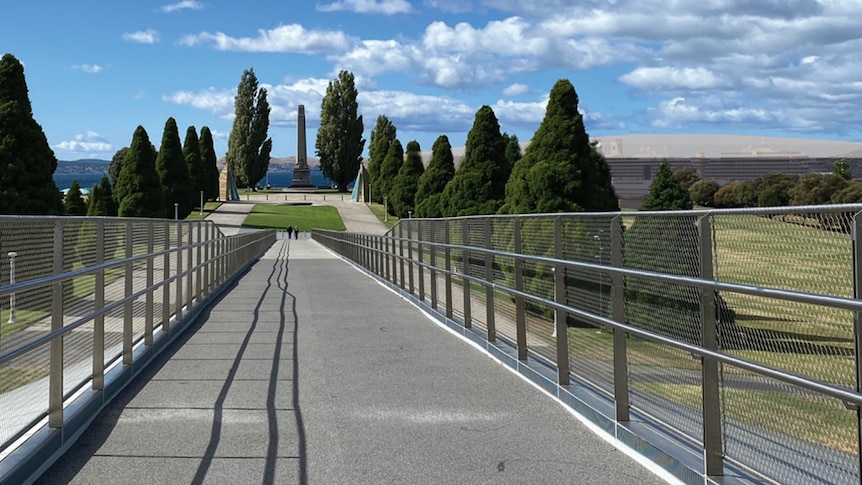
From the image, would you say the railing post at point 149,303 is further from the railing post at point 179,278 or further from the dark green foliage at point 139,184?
the dark green foliage at point 139,184

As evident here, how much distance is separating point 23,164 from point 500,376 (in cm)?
1772

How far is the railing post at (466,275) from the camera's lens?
11.0 m

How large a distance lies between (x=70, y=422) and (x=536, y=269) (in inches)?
158

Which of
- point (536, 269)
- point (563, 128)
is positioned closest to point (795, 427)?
point (536, 269)

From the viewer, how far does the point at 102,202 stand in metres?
52.5

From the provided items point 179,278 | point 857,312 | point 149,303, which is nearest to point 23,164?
point 179,278

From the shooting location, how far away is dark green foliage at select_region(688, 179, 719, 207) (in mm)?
111688

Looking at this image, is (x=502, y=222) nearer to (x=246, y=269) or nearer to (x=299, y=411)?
(x=299, y=411)

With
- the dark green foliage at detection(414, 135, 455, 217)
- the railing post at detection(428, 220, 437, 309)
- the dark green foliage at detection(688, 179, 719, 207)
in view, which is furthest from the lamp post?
the dark green foliage at detection(688, 179, 719, 207)

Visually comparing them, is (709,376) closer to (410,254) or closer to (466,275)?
(466,275)

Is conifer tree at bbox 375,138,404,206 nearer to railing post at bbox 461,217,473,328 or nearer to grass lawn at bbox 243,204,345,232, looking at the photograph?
grass lawn at bbox 243,204,345,232

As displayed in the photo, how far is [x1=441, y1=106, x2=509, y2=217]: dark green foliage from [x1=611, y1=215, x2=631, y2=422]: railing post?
1249 inches

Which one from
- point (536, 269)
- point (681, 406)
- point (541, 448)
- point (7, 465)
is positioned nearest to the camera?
point (7, 465)

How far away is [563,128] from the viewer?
2430 centimetres
